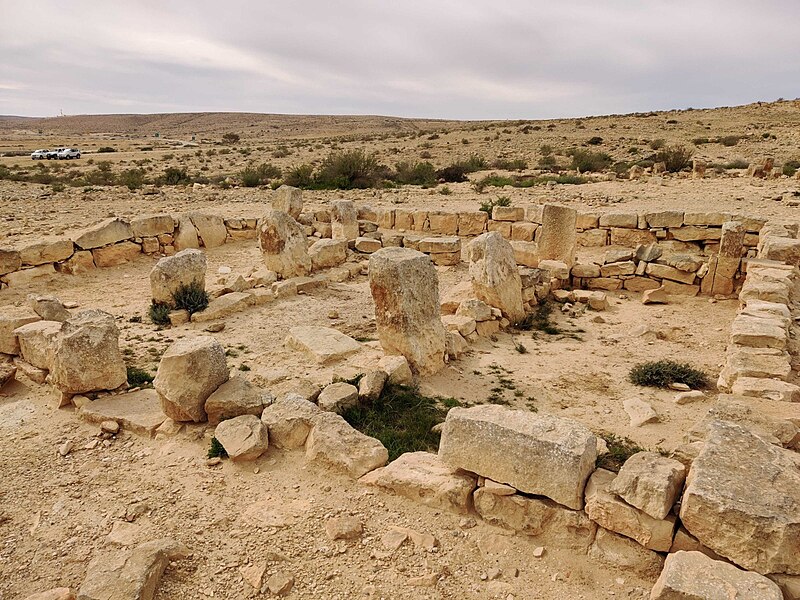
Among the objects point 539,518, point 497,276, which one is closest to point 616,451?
point 539,518

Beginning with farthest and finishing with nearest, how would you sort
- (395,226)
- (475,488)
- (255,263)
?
(395,226) → (255,263) → (475,488)

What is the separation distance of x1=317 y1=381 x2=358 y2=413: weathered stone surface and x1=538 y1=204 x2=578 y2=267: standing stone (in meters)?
6.24

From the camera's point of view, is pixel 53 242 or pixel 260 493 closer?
pixel 260 493

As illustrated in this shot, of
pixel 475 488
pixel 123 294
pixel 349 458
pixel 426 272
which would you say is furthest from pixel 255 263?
pixel 475 488

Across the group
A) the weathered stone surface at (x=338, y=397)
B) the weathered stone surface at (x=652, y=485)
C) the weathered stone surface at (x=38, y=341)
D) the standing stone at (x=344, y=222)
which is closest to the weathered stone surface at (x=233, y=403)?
the weathered stone surface at (x=338, y=397)

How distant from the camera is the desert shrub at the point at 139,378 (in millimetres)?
5613

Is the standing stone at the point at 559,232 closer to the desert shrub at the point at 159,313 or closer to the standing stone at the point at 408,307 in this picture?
the standing stone at the point at 408,307

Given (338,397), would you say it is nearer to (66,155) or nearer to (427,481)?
(427,481)

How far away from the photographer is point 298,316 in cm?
803

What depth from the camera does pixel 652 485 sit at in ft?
9.79

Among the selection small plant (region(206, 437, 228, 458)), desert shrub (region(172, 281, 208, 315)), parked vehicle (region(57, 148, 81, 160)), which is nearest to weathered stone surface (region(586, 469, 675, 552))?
small plant (region(206, 437, 228, 458))

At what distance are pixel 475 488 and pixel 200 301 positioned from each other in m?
5.63

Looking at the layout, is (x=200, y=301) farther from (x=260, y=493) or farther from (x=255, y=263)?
(x=260, y=493)

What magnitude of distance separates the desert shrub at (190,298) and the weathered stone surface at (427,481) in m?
4.84
